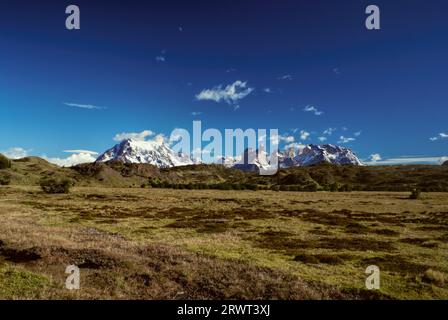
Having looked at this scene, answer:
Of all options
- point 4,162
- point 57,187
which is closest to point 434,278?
point 57,187

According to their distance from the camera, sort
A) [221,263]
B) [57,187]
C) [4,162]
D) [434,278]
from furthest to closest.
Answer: [4,162] → [57,187] → [221,263] → [434,278]

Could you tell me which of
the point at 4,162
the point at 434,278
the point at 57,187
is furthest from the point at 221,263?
the point at 4,162

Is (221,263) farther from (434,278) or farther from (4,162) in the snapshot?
(4,162)

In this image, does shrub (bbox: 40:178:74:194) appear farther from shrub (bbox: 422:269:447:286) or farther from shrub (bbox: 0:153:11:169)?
shrub (bbox: 422:269:447:286)

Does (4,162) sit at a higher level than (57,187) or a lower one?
higher

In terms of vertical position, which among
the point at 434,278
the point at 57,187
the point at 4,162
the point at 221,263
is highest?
the point at 4,162

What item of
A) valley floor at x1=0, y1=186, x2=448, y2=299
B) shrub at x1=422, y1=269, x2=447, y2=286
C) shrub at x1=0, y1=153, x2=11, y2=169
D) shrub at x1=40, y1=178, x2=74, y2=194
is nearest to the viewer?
valley floor at x1=0, y1=186, x2=448, y2=299

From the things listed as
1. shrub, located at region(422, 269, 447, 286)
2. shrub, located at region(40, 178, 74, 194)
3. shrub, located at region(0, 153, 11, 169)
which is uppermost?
shrub, located at region(0, 153, 11, 169)

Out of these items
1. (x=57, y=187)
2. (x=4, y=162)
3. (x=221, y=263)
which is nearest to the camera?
(x=221, y=263)

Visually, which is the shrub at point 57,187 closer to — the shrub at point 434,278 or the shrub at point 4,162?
the shrub at point 4,162

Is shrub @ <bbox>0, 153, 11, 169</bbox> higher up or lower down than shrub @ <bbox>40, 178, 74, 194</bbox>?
higher up

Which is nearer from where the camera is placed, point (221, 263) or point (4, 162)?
point (221, 263)

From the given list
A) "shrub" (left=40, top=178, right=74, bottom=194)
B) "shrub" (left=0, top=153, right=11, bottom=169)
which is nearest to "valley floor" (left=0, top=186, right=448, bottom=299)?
"shrub" (left=40, top=178, right=74, bottom=194)
